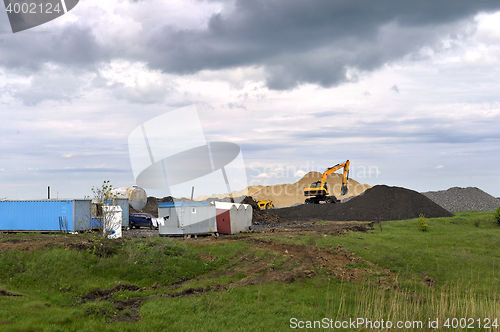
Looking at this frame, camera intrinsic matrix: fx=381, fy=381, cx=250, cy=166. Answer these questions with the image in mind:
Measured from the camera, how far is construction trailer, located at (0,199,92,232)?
28703mm

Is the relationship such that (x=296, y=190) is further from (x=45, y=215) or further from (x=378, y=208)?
(x=45, y=215)

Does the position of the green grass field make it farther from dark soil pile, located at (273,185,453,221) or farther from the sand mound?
the sand mound

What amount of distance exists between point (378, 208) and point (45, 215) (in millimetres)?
35427

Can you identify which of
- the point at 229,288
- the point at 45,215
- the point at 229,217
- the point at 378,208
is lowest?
the point at 229,288

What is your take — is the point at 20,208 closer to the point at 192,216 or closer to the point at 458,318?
the point at 192,216

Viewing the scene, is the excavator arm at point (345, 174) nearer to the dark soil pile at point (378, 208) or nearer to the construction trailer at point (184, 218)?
the dark soil pile at point (378, 208)

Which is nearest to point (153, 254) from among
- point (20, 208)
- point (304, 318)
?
point (304, 318)

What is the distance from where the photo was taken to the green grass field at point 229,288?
38.8 ft

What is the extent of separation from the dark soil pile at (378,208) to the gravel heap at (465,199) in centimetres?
1108

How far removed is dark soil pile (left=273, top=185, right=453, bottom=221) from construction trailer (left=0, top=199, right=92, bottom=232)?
27.3 m

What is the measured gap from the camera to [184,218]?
26.7m

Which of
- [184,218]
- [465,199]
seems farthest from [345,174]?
[184,218]

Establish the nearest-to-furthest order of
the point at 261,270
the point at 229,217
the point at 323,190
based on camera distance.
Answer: the point at 261,270, the point at 229,217, the point at 323,190

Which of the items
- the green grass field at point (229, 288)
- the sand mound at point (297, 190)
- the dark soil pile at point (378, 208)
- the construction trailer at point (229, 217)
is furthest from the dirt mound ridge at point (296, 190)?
the green grass field at point (229, 288)
